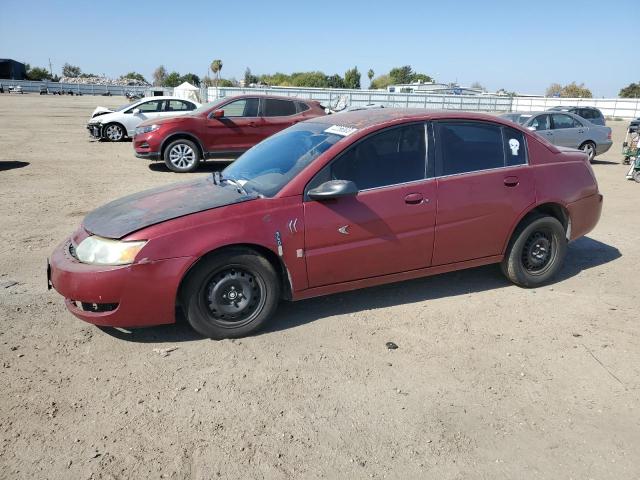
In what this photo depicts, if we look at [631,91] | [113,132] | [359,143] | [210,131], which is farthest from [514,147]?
[631,91]

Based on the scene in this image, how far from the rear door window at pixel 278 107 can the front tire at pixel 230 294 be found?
29.0 feet

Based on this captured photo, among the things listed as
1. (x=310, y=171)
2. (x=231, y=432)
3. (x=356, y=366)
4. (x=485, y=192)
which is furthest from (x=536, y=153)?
(x=231, y=432)

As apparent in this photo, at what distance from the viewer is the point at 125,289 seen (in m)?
3.56

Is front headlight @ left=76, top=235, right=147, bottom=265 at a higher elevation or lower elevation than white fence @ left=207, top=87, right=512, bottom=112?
lower

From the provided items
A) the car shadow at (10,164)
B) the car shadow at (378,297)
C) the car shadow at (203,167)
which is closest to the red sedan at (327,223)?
the car shadow at (378,297)

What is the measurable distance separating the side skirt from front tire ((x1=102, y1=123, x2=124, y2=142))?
15383 millimetres

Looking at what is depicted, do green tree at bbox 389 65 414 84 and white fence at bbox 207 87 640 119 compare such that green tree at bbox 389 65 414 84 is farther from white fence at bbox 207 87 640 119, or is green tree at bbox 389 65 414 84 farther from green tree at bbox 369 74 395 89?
white fence at bbox 207 87 640 119

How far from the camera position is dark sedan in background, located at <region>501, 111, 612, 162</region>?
13.6m

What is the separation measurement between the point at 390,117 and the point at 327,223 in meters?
1.16

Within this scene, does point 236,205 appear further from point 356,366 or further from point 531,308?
point 531,308

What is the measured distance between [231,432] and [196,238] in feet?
4.50

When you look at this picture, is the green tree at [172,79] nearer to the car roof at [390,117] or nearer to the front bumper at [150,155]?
the front bumper at [150,155]

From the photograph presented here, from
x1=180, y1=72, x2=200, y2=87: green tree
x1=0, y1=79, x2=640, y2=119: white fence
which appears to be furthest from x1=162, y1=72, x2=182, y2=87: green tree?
x1=0, y1=79, x2=640, y2=119: white fence

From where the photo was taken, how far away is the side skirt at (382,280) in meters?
4.08
